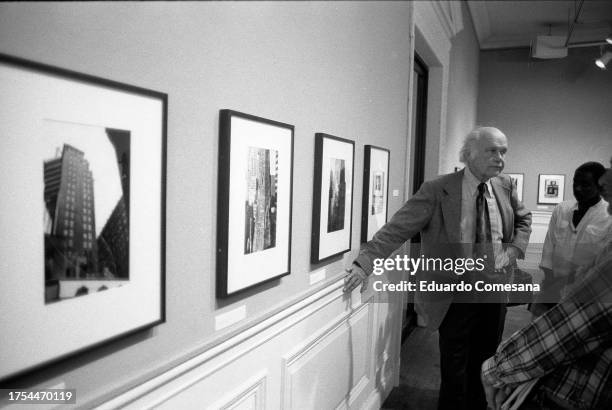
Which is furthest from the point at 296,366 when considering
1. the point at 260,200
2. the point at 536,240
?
the point at 536,240

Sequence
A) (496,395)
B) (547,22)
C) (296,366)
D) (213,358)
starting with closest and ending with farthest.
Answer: (213,358), (496,395), (296,366), (547,22)

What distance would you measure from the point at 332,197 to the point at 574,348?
1.08 metres

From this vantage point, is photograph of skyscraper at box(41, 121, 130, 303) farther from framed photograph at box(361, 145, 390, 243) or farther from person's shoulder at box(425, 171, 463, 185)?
person's shoulder at box(425, 171, 463, 185)

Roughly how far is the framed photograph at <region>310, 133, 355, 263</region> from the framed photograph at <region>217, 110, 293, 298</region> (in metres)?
0.28

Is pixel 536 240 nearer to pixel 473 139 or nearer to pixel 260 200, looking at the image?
pixel 473 139

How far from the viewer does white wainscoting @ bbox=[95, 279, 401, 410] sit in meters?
1.17

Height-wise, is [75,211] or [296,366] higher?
[75,211]

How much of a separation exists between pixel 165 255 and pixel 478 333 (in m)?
2.20

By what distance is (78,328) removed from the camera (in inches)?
32.1

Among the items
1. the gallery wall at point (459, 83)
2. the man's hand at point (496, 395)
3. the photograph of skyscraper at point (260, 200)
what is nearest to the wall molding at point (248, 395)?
the photograph of skyscraper at point (260, 200)

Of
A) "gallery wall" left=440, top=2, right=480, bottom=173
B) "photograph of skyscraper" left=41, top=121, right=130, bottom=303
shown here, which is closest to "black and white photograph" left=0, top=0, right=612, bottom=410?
"photograph of skyscraper" left=41, top=121, right=130, bottom=303

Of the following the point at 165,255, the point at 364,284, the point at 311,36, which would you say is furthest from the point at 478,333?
the point at 165,255

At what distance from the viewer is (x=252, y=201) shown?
1362 millimetres

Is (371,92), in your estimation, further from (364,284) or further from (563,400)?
(563,400)
